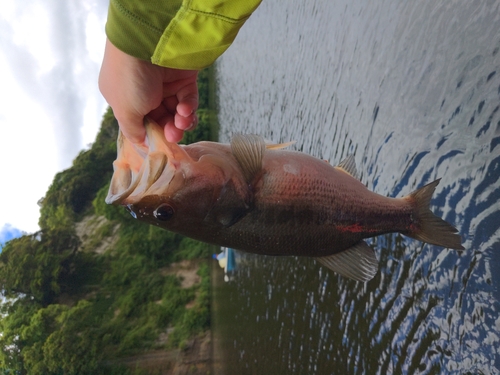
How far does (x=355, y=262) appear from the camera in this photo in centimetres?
233

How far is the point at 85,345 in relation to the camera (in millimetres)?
18406

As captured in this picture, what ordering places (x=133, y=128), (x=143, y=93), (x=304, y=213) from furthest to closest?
(x=304, y=213), (x=133, y=128), (x=143, y=93)

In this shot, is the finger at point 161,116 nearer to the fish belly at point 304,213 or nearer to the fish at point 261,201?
the fish at point 261,201

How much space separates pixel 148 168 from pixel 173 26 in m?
0.81

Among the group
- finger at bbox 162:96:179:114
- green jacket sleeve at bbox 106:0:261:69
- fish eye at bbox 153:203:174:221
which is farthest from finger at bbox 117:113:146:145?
green jacket sleeve at bbox 106:0:261:69

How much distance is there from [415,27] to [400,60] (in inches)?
15.8

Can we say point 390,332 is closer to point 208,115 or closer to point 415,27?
point 415,27

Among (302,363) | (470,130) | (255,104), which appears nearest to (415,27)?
(470,130)

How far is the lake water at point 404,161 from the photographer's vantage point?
3.66m

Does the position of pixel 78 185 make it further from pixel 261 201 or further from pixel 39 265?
pixel 261 201

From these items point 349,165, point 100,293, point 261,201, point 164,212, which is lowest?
point 164,212

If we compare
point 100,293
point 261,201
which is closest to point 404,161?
point 261,201

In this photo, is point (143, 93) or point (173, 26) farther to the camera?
point (143, 93)

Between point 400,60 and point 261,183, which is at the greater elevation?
point 400,60
